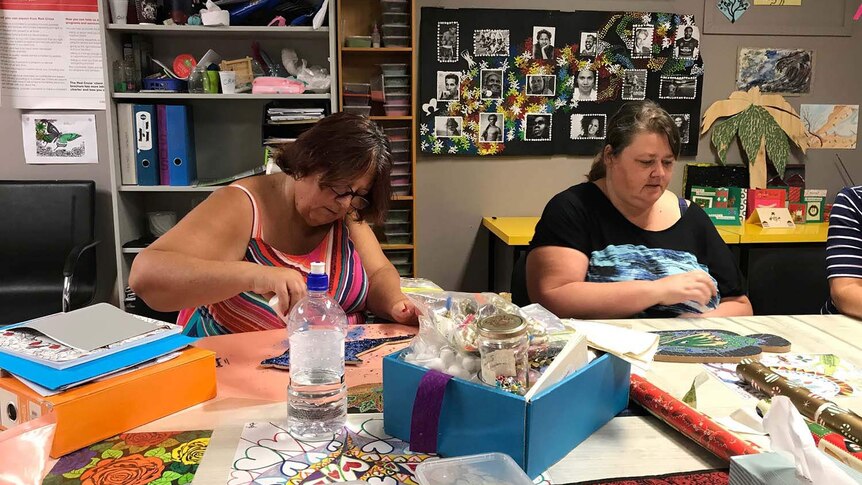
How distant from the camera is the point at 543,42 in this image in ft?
11.3

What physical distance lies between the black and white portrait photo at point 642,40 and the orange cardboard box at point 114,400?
308cm

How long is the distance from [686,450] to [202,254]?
3.46ft

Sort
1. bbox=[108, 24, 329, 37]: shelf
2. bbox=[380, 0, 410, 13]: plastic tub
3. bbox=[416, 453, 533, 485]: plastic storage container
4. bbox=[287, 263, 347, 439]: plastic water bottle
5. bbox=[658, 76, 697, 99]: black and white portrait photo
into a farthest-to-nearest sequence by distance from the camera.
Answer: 1. bbox=[658, 76, 697, 99]: black and white portrait photo
2. bbox=[380, 0, 410, 13]: plastic tub
3. bbox=[108, 24, 329, 37]: shelf
4. bbox=[287, 263, 347, 439]: plastic water bottle
5. bbox=[416, 453, 533, 485]: plastic storage container

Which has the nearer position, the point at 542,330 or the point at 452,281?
the point at 542,330

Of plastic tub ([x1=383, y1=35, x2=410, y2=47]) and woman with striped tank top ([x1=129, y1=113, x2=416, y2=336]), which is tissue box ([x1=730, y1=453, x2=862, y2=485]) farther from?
plastic tub ([x1=383, y1=35, x2=410, y2=47])

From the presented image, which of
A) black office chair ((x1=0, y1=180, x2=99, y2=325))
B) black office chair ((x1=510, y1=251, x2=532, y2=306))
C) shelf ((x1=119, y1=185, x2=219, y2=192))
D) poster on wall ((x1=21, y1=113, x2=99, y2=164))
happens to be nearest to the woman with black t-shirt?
black office chair ((x1=510, y1=251, x2=532, y2=306))

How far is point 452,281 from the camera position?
3.66 metres

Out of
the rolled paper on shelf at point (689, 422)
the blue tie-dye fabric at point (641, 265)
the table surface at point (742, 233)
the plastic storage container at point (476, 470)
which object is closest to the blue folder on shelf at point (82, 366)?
the plastic storage container at point (476, 470)

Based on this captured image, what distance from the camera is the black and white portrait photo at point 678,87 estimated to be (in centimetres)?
353

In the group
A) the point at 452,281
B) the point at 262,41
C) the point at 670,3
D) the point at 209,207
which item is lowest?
the point at 452,281

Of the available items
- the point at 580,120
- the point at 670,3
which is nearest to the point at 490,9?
the point at 580,120

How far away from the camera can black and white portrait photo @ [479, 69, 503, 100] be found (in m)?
3.44

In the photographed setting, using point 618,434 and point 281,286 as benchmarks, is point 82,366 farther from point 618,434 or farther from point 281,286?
point 618,434

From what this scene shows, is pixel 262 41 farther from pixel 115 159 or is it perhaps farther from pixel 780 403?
pixel 780 403
